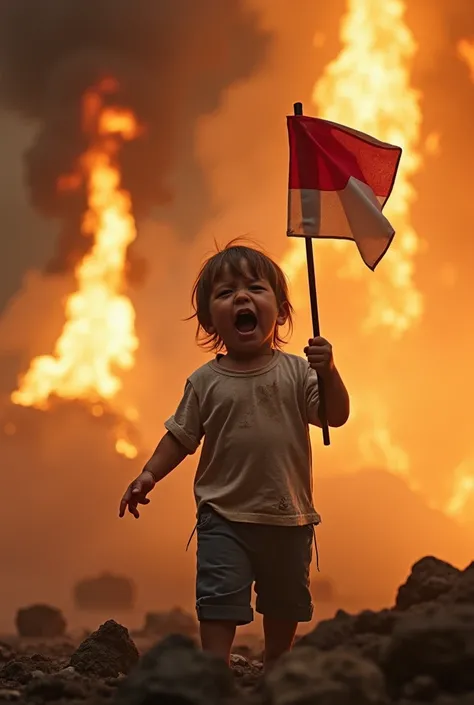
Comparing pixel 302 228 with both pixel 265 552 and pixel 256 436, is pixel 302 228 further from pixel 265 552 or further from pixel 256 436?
pixel 265 552

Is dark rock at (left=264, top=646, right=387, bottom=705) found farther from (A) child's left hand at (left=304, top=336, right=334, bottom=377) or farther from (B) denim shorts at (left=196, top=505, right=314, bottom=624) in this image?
(A) child's left hand at (left=304, top=336, right=334, bottom=377)

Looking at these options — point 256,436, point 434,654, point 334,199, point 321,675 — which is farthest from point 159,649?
point 334,199

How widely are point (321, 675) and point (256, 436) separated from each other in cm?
259

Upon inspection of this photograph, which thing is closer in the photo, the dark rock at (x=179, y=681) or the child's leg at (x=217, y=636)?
the dark rock at (x=179, y=681)

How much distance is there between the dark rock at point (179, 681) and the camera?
12.2 feet

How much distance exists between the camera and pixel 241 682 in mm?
5598

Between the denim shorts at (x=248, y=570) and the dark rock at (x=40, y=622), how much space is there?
37.5 ft

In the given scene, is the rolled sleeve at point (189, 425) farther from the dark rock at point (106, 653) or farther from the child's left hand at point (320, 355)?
the dark rock at point (106, 653)

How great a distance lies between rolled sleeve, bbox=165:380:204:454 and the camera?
20.9ft

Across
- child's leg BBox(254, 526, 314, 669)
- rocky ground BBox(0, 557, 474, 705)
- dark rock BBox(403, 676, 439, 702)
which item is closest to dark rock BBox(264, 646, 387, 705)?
rocky ground BBox(0, 557, 474, 705)

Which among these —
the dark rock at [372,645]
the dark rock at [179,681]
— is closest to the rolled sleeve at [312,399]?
the dark rock at [372,645]

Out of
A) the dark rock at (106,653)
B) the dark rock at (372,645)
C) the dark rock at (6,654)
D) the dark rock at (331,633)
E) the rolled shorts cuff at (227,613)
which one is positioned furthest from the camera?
the dark rock at (6,654)

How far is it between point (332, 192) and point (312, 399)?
143cm

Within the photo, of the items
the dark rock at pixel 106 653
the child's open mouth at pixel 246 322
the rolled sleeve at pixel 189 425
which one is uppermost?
the child's open mouth at pixel 246 322
